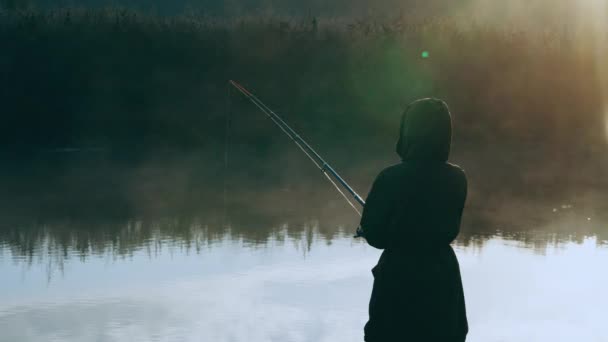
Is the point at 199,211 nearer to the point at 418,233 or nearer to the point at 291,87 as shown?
the point at 418,233

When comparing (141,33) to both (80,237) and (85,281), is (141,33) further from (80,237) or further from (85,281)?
(85,281)

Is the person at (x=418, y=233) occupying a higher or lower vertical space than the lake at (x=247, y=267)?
higher

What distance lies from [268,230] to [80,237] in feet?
5.24

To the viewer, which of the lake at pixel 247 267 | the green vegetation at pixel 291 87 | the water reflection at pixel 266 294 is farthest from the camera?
the green vegetation at pixel 291 87

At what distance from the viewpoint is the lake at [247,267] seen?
5078 millimetres

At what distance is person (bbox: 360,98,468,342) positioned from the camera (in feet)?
10.7

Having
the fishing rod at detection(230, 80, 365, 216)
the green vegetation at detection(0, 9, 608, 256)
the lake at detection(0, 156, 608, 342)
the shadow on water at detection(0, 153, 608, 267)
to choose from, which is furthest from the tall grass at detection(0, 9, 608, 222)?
the fishing rod at detection(230, 80, 365, 216)

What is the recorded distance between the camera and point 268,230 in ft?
26.0

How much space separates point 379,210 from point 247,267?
3363 millimetres

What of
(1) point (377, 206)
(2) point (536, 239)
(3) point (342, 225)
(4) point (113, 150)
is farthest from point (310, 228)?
(4) point (113, 150)

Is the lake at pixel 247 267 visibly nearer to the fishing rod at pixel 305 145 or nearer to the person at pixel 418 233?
the fishing rod at pixel 305 145

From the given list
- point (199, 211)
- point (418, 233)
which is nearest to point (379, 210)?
point (418, 233)

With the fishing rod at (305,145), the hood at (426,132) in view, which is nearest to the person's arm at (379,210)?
the hood at (426,132)

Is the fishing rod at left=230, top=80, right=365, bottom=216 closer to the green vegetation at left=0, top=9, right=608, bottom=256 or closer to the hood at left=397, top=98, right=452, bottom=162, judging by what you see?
the hood at left=397, top=98, right=452, bottom=162
